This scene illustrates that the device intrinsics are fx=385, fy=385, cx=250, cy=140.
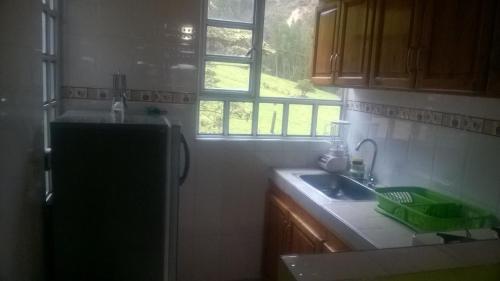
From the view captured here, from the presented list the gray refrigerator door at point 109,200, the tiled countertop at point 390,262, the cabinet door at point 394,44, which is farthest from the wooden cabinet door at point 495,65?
the gray refrigerator door at point 109,200

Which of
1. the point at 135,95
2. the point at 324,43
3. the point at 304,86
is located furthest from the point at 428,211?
the point at 135,95

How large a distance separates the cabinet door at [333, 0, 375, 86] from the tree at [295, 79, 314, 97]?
0.50m

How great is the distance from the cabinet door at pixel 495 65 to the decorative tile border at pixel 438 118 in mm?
372

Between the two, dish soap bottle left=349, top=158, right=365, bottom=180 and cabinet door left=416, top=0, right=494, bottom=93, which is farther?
dish soap bottle left=349, top=158, right=365, bottom=180

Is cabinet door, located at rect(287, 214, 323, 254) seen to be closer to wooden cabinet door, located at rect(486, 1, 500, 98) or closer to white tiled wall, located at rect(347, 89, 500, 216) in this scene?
white tiled wall, located at rect(347, 89, 500, 216)

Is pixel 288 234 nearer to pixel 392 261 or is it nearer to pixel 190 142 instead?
pixel 190 142

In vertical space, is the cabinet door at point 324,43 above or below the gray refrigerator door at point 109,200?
above

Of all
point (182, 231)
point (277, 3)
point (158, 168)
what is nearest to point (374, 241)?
point (158, 168)

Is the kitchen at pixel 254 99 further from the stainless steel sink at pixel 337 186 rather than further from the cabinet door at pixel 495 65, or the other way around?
the stainless steel sink at pixel 337 186

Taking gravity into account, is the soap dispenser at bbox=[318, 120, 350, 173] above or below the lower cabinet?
above

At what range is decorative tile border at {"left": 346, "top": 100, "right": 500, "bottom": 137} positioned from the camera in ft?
5.45

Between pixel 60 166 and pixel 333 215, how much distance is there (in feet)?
4.07

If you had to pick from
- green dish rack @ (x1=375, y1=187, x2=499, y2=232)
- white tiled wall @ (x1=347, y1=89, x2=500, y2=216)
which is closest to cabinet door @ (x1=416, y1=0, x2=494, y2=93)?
white tiled wall @ (x1=347, y1=89, x2=500, y2=216)

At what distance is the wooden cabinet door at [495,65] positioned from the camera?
1298 millimetres
